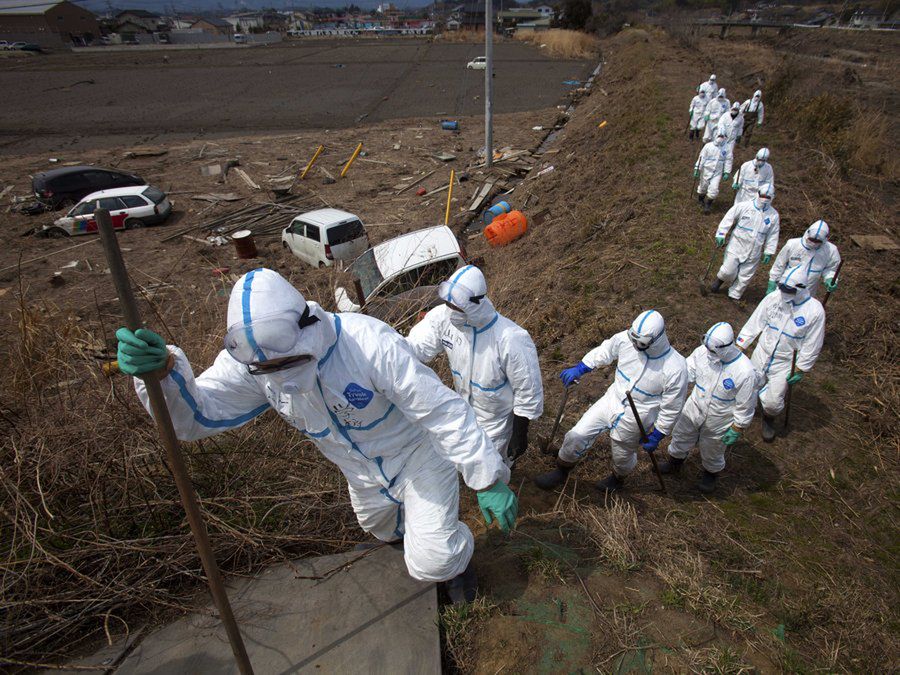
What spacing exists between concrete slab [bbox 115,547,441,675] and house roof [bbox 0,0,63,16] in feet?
261

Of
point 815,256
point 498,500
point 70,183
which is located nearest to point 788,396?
point 815,256

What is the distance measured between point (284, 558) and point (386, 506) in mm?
858

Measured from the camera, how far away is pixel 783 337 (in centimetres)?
529

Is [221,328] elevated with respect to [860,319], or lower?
elevated

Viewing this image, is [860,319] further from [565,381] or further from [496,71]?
[496,71]

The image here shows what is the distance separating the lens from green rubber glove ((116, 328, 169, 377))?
1.91 m

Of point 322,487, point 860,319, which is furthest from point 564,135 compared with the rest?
point 322,487

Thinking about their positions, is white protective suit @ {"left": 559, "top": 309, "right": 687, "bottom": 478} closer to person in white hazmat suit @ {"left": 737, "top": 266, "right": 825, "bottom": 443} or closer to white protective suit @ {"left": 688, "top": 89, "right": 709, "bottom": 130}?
person in white hazmat suit @ {"left": 737, "top": 266, "right": 825, "bottom": 443}

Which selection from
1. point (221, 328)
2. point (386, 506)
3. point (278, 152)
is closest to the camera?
point (386, 506)

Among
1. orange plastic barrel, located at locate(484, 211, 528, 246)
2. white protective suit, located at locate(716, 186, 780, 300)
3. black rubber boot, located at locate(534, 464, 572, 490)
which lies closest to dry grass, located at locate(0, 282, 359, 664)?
black rubber boot, located at locate(534, 464, 572, 490)

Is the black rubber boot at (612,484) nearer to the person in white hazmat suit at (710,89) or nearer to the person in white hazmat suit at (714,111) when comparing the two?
the person in white hazmat suit at (714,111)

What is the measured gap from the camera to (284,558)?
3105mm

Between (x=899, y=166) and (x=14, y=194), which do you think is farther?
(x=14, y=194)

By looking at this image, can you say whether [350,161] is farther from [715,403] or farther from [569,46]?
[569,46]
